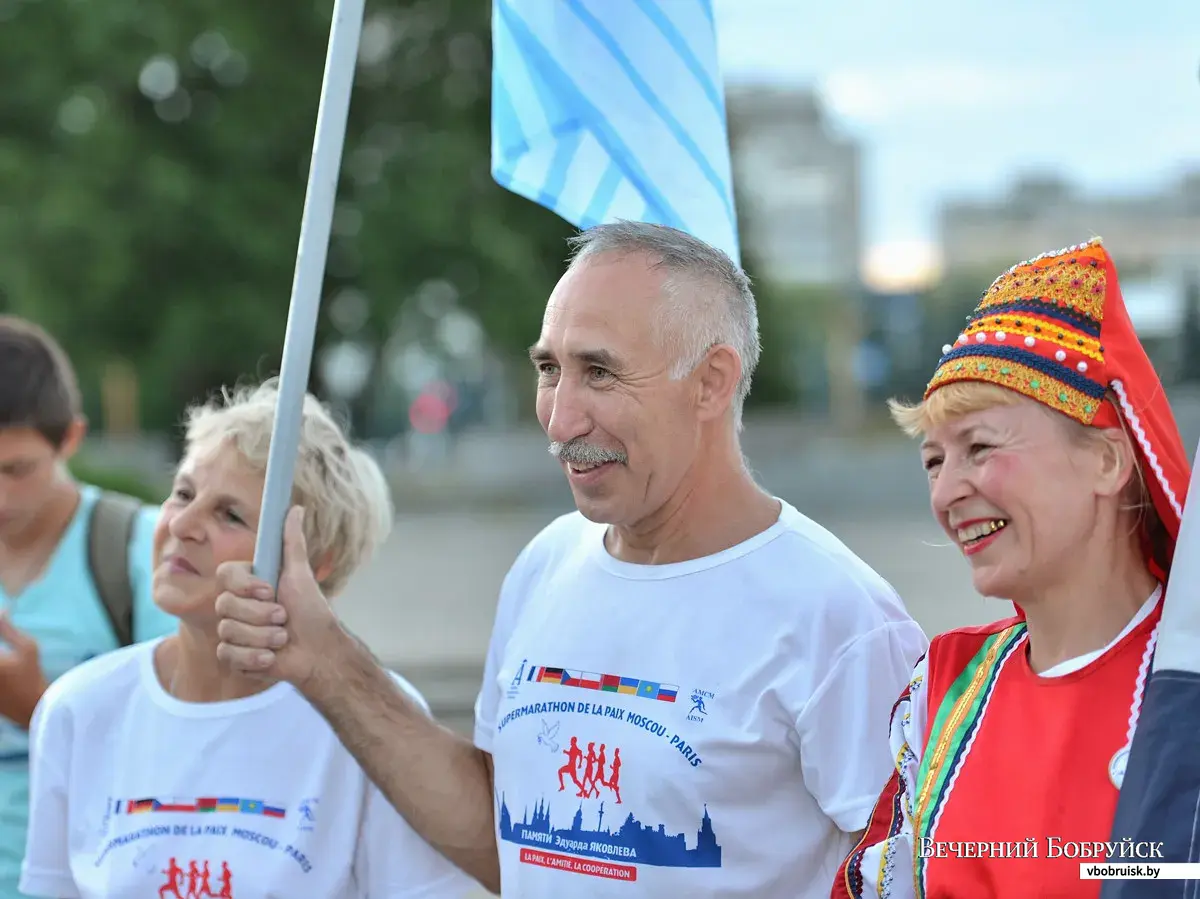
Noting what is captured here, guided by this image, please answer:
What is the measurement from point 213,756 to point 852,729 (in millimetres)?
1195

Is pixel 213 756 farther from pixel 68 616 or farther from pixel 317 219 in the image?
pixel 317 219

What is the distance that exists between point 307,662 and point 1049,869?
125cm

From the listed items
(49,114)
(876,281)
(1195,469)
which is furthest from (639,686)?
(876,281)

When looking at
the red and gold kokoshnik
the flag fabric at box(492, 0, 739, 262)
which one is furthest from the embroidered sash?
the flag fabric at box(492, 0, 739, 262)

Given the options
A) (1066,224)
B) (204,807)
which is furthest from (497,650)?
(1066,224)

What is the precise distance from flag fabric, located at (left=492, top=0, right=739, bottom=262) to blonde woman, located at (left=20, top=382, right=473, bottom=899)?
68 cm

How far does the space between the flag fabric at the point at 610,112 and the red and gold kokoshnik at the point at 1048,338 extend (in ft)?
3.36

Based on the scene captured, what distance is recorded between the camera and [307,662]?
2.52 metres

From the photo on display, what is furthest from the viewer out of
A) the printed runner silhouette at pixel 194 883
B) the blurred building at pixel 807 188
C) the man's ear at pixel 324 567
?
the blurred building at pixel 807 188

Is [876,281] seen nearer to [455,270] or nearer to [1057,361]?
[455,270]

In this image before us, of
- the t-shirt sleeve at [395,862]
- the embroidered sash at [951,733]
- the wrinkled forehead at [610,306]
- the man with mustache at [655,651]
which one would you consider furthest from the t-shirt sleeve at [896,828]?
the t-shirt sleeve at [395,862]

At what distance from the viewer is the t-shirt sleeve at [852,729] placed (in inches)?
89.0

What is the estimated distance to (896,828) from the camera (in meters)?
2.06

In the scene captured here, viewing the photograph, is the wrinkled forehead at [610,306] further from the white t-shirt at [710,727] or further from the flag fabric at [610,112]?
the flag fabric at [610,112]
